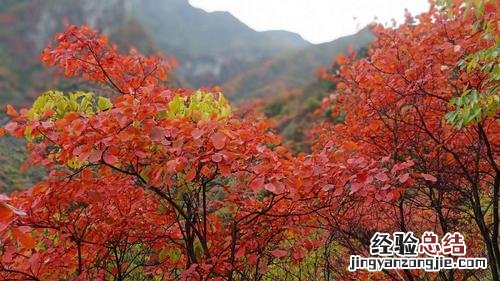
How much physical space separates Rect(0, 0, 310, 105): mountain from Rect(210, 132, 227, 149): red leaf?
2712 cm

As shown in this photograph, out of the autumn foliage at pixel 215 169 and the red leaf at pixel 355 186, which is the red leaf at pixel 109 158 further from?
the red leaf at pixel 355 186

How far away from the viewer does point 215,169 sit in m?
2.74

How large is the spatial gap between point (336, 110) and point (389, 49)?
2.14m

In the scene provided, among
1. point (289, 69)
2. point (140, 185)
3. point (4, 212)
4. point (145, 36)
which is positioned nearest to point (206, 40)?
point (289, 69)

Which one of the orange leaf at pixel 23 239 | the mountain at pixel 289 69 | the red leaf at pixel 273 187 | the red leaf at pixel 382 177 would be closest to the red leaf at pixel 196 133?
the red leaf at pixel 273 187

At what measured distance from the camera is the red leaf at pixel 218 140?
2166 mm

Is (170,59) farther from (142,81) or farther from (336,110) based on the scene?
(336,110)

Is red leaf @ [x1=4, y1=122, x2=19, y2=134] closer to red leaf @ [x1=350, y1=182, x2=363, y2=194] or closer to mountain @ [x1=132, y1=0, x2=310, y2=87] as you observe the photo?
red leaf @ [x1=350, y1=182, x2=363, y2=194]

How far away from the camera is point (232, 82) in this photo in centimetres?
9006

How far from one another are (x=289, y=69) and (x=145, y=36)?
32.0 meters

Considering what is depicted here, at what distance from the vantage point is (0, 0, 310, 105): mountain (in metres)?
46.5

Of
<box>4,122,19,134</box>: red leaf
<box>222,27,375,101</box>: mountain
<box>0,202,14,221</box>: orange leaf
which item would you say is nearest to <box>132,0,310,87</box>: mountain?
<box>222,27,375,101</box>: mountain

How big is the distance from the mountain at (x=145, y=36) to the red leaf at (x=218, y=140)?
89.0ft

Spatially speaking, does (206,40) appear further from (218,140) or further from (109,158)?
(218,140)
